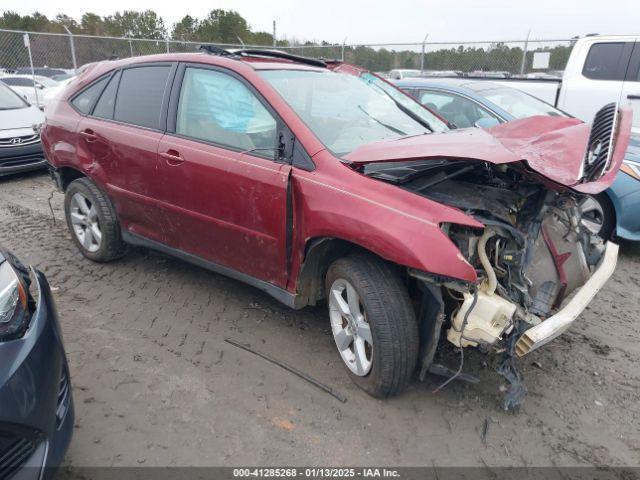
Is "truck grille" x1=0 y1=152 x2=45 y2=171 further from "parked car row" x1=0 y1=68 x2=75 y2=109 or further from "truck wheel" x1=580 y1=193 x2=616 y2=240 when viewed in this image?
"truck wheel" x1=580 y1=193 x2=616 y2=240

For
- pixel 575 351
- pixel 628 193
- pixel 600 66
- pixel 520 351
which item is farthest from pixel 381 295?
pixel 600 66

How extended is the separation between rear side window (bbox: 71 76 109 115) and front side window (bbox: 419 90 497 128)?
3.35 m

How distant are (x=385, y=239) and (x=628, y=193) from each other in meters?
3.31

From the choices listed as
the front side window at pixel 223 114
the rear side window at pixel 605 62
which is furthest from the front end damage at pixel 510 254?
the rear side window at pixel 605 62

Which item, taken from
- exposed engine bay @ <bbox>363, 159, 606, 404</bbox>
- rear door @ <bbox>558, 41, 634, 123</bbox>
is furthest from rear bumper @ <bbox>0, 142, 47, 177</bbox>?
rear door @ <bbox>558, 41, 634, 123</bbox>

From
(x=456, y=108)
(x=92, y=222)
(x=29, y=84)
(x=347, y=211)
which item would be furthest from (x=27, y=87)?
(x=347, y=211)

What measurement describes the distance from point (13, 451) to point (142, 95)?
2749 mm

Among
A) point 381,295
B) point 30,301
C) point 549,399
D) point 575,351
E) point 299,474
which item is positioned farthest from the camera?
point 575,351

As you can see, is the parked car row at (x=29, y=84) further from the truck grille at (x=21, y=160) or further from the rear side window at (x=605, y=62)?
the rear side window at (x=605, y=62)

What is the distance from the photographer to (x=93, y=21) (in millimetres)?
45312

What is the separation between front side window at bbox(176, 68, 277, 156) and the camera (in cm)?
297

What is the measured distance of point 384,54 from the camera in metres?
15.5

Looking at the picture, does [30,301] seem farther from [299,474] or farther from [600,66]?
[600,66]

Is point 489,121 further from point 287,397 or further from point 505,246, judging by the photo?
point 287,397
